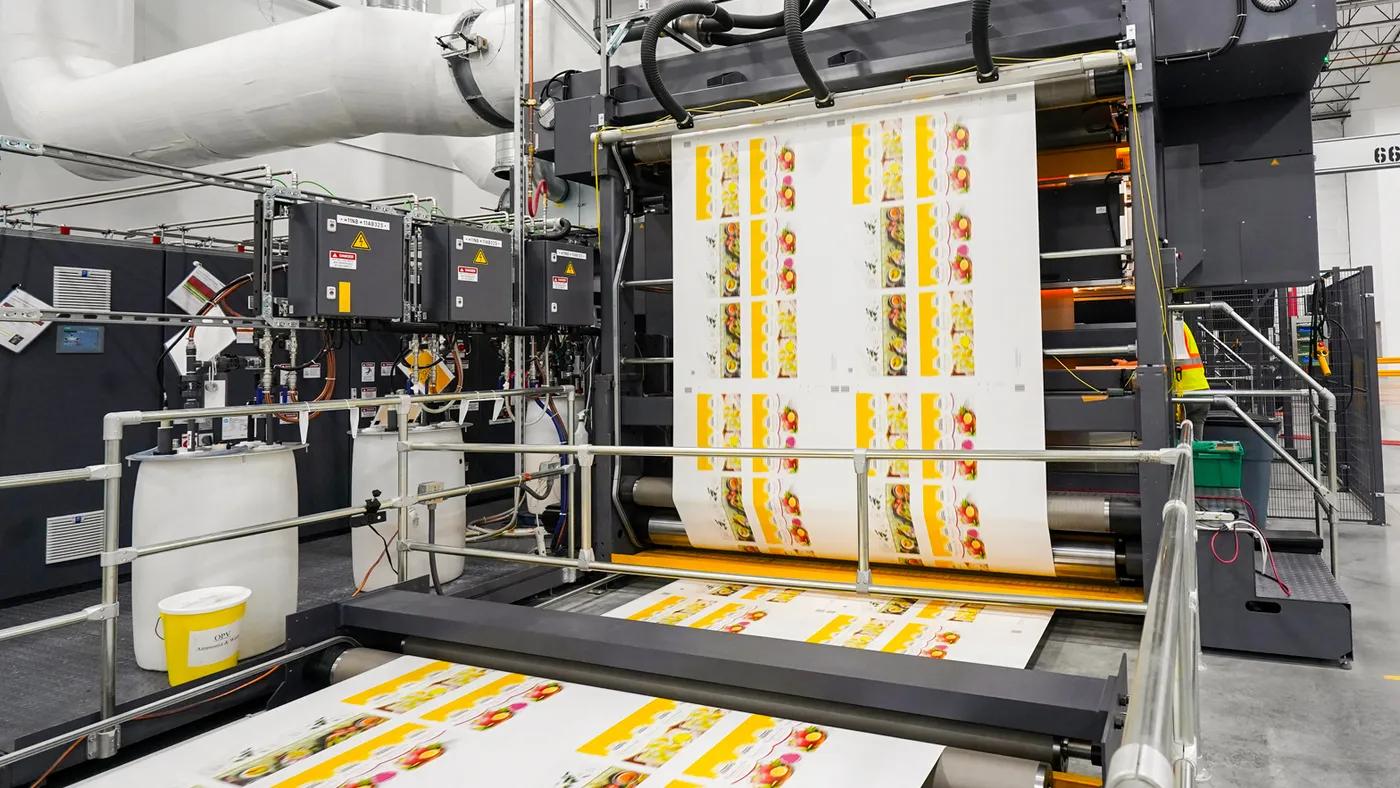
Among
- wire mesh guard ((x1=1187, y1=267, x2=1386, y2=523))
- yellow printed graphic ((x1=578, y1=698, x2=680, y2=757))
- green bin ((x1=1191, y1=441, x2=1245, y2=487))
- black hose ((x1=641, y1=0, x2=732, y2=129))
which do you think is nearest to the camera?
yellow printed graphic ((x1=578, y1=698, x2=680, y2=757))

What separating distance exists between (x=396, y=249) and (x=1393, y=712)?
4.63 m

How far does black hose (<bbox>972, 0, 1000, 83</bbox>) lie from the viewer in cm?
332

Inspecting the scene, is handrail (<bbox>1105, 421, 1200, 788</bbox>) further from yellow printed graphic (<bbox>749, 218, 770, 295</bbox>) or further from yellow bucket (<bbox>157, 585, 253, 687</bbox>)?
yellow bucket (<bbox>157, 585, 253, 687</bbox>)

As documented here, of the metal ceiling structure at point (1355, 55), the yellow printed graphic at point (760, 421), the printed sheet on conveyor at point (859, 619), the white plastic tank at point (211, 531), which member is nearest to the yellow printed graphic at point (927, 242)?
the yellow printed graphic at point (760, 421)

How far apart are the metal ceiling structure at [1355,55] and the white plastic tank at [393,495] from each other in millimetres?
15235

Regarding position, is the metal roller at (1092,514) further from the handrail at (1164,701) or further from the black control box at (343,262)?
the black control box at (343,262)

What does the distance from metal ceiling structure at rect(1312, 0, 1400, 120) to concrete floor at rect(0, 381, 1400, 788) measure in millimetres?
13758

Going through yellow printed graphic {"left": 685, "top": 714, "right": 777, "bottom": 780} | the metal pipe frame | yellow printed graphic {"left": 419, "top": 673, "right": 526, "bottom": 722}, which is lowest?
yellow printed graphic {"left": 685, "top": 714, "right": 777, "bottom": 780}

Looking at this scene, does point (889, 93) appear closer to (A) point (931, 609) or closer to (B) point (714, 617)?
(A) point (931, 609)

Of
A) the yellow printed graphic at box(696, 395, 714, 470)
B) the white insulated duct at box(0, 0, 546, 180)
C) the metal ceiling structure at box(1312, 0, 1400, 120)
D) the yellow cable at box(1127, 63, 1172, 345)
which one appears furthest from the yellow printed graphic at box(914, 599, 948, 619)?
the metal ceiling structure at box(1312, 0, 1400, 120)

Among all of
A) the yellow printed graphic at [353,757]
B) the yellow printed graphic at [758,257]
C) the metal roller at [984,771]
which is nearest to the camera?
the metal roller at [984,771]

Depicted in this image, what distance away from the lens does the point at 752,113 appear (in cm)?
414

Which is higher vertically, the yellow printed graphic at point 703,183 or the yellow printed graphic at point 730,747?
the yellow printed graphic at point 703,183

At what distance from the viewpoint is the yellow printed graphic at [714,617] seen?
137 inches
